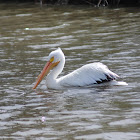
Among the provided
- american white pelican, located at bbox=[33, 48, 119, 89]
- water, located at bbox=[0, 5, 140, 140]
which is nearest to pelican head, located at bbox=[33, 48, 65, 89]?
american white pelican, located at bbox=[33, 48, 119, 89]

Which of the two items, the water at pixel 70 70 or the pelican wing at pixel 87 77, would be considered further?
the pelican wing at pixel 87 77

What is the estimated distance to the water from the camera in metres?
4.81

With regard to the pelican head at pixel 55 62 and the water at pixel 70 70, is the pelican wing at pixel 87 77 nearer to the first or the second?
the water at pixel 70 70

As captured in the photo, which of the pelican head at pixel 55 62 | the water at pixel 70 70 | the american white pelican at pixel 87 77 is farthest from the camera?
the pelican head at pixel 55 62

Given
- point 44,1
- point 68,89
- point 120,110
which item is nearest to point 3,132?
point 120,110

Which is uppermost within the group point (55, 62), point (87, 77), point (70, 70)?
point (55, 62)

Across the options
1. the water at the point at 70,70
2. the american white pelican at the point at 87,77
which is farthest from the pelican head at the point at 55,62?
the water at the point at 70,70

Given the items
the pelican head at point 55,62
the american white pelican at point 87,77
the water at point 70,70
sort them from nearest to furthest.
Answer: the water at point 70,70, the american white pelican at point 87,77, the pelican head at point 55,62

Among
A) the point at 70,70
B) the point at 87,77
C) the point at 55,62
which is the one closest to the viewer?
the point at 87,77

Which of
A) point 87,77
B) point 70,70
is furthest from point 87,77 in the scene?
point 70,70

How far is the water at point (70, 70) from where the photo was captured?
Result: 4809 millimetres

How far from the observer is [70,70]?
7793mm

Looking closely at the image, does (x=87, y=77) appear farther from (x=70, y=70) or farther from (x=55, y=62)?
(x=70, y=70)

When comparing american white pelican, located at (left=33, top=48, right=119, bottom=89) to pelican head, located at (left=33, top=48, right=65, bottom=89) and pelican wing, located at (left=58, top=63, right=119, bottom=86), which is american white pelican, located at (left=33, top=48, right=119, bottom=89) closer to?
pelican wing, located at (left=58, top=63, right=119, bottom=86)
